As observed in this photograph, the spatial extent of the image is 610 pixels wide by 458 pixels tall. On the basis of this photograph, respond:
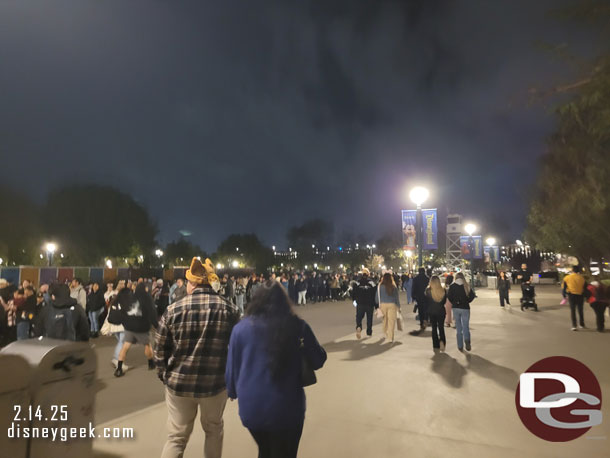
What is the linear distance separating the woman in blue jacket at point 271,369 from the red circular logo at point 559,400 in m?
A: 3.38

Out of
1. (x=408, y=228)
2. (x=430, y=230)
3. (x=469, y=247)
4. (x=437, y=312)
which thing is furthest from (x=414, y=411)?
(x=469, y=247)

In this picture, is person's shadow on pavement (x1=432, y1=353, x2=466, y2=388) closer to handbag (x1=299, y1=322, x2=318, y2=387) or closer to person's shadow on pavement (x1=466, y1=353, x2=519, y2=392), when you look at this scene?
person's shadow on pavement (x1=466, y1=353, x2=519, y2=392)

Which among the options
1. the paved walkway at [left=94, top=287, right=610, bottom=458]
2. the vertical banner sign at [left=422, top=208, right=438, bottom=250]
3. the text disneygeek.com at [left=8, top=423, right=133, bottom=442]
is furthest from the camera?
the vertical banner sign at [left=422, top=208, right=438, bottom=250]

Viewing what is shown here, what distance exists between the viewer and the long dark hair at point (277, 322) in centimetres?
265

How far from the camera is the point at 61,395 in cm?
322

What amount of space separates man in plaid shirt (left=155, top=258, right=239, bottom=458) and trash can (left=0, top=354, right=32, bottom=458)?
90cm

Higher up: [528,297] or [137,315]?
[137,315]

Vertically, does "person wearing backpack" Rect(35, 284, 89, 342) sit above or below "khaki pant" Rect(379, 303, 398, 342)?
above

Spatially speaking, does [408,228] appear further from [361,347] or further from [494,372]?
[494,372]

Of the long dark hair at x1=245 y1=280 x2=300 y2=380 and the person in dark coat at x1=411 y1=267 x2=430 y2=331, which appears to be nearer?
the long dark hair at x1=245 y1=280 x2=300 y2=380

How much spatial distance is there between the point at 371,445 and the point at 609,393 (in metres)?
3.96

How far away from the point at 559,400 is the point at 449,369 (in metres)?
2.07

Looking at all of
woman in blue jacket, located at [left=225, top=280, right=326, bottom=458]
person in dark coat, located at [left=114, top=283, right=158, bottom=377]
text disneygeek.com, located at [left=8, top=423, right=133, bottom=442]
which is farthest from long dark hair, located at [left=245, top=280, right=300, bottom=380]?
person in dark coat, located at [left=114, top=283, right=158, bottom=377]

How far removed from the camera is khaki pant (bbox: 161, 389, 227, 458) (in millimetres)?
3270
